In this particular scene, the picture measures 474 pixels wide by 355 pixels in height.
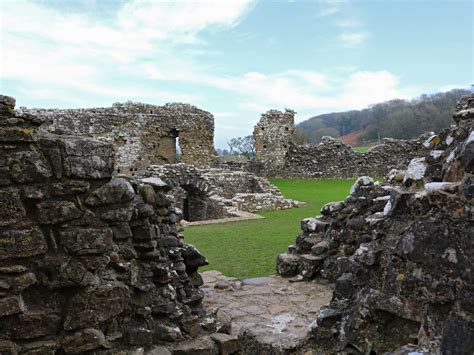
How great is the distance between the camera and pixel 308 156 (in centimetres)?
2623

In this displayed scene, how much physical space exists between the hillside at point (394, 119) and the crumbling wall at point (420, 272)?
17666 millimetres

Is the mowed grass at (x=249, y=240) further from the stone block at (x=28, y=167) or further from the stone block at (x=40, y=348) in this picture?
the stone block at (x=28, y=167)

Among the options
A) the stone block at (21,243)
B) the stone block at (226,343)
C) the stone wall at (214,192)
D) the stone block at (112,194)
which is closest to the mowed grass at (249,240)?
the stone wall at (214,192)

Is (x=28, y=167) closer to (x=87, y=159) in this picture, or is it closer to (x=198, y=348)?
(x=87, y=159)

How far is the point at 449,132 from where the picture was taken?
366cm

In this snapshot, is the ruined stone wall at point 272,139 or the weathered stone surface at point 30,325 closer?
the weathered stone surface at point 30,325

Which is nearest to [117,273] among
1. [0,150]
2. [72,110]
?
[0,150]

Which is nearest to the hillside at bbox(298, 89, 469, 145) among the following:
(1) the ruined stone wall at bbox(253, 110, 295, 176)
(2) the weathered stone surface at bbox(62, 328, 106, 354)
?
(1) the ruined stone wall at bbox(253, 110, 295, 176)

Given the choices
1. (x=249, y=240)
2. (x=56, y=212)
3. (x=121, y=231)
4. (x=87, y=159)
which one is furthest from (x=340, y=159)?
(x=56, y=212)

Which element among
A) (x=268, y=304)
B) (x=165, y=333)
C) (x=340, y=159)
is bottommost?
(x=268, y=304)

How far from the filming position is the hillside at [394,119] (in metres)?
32.1

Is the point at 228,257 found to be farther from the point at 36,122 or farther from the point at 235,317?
the point at 36,122

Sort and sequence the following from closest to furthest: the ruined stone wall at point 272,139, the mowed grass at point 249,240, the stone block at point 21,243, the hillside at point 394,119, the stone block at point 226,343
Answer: the stone block at point 21,243 < the stone block at point 226,343 < the mowed grass at point 249,240 < the ruined stone wall at point 272,139 < the hillside at point 394,119

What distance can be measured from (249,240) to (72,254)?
6.39 meters
